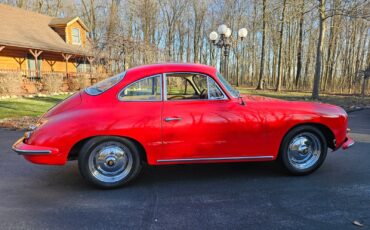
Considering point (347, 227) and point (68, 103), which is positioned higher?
point (68, 103)

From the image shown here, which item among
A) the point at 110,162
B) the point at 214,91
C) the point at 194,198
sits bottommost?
the point at 194,198

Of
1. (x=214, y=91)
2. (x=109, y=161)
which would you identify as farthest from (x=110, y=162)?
(x=214, y=91)

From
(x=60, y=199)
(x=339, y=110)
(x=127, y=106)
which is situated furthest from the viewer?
(x=339, y=110)

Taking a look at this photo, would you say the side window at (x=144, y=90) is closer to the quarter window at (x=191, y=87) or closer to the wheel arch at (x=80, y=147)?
the quarter window at (x=191, y=87)

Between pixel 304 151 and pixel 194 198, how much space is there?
6.46ft

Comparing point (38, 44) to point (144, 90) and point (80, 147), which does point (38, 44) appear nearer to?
point (80, 147)

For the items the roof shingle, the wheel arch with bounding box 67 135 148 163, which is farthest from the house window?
the wheel arch with bounding box 67 135 148 163

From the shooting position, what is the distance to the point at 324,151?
171 inches

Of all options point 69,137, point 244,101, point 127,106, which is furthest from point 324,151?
point 69,137

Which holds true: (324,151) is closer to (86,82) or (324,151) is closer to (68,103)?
(68,103)

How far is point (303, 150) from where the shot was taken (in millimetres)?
4344

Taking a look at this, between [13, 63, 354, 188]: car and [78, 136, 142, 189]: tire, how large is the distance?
0.01m

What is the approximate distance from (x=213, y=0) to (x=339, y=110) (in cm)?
3893

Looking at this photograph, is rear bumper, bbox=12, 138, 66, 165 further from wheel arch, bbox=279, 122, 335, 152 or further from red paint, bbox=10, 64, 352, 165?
wheel arch, bbox=279, 122, 335, 152
